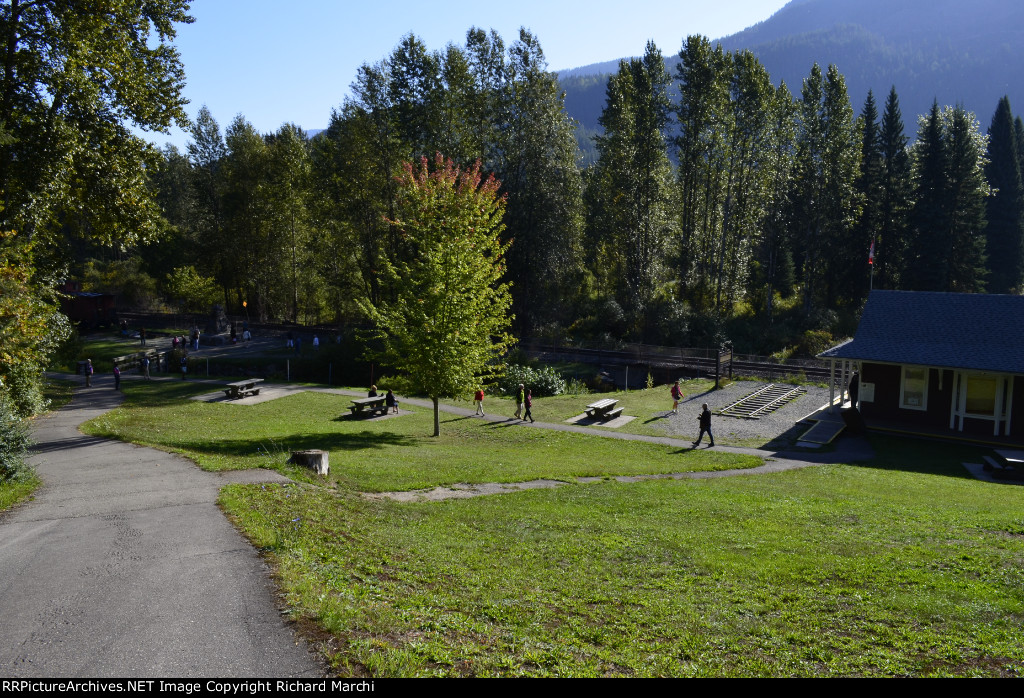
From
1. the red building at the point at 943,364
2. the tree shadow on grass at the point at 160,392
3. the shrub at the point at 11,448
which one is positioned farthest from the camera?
the tree shadow on grass at the point at 160,392

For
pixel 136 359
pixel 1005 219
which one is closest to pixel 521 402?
pixel 136 359

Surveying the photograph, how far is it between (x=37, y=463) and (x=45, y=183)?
873 cm

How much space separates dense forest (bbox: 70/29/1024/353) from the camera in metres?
48.6

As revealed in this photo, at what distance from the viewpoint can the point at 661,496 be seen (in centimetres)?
1602

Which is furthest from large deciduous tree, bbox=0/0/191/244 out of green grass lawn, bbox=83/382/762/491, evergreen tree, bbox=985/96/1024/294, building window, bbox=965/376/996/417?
evergreen tree, bbox=985/96/1024/294

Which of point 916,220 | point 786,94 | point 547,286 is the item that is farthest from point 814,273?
point 547,286

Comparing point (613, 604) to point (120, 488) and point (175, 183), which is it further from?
point (175, 183)

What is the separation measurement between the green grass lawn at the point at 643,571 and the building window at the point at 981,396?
947 cm

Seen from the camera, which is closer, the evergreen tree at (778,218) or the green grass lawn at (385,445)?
the green grass lawn at (385,445)

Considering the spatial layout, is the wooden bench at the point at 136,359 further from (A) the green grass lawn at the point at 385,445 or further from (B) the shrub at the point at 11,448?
(B) the shrub at the point at 11,448

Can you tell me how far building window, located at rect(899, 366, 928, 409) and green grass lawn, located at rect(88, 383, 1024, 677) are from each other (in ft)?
31.9

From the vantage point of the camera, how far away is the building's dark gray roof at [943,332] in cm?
2670

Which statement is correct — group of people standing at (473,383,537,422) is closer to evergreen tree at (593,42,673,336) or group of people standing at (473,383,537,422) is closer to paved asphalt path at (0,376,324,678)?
paved asphalt path at (0,376,324,678)

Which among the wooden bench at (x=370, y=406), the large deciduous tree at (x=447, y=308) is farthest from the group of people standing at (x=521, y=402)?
the wooden bench at (x=370, y=406)
